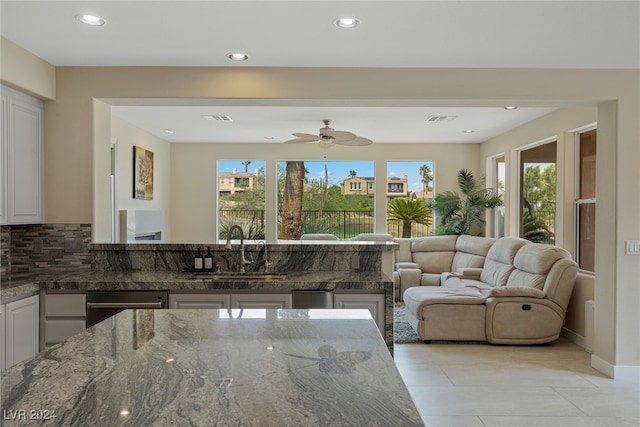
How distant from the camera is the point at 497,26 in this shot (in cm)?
281

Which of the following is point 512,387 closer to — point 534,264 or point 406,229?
point 534,264

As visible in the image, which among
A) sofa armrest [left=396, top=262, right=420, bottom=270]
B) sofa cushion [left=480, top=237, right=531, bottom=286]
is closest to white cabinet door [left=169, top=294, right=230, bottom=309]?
sofa cushion [left=480, top=237, right=531, bottom=286]

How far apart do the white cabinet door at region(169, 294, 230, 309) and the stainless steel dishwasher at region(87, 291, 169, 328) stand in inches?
2.2

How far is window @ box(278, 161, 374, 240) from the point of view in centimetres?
846

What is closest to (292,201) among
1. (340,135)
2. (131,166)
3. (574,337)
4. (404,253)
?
(404,253)

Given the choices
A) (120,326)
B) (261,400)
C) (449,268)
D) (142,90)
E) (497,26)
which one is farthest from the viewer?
(449,268)

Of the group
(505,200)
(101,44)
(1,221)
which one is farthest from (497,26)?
(505,200)

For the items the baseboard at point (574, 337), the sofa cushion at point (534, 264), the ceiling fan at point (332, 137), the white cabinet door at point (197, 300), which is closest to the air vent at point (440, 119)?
the ceiling fan at point (332, 137)

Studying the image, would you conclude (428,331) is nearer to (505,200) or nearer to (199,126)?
(505,200)

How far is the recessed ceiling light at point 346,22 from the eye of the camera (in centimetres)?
271

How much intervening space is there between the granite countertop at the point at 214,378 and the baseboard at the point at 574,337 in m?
3.85

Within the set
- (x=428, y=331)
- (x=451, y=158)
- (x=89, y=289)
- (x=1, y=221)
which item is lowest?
(x=428, y=331)

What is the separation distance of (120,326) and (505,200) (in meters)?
6.30

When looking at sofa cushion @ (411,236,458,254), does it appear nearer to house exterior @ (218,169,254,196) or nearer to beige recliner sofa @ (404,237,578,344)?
beige recliner sofa @ (404,237,578,344)
